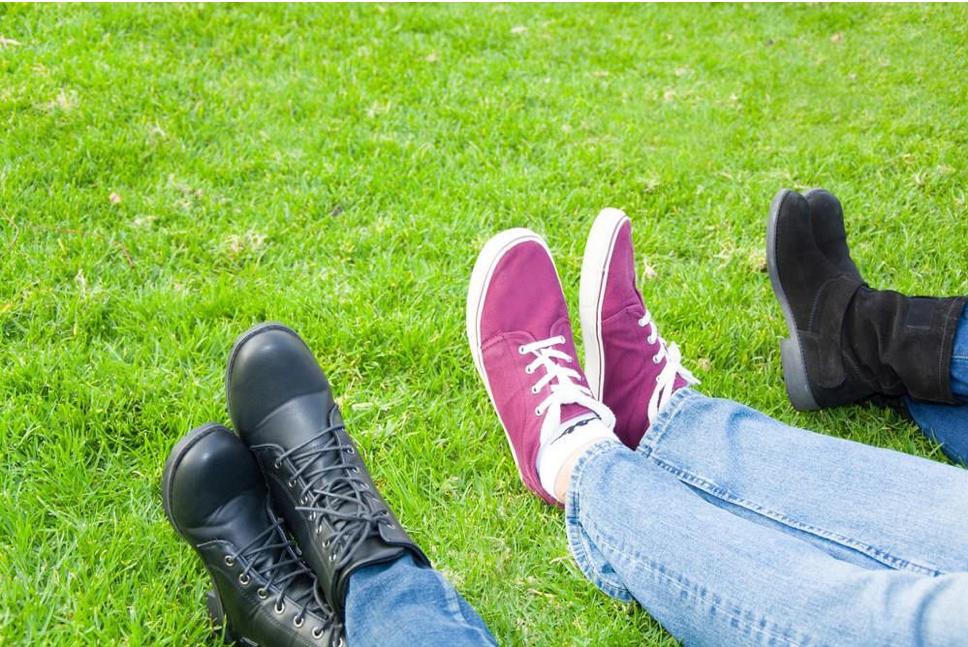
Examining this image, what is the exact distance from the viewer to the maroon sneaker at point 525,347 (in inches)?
84.0

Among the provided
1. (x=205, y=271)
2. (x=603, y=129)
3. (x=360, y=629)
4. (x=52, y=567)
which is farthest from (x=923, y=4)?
(x=52, y=567)

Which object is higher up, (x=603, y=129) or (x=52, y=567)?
(x=603, y=129)

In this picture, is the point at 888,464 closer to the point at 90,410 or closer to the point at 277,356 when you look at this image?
the point at 277,356

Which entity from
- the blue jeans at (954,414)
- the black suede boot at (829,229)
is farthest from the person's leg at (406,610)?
the black suede boot at (829,229)

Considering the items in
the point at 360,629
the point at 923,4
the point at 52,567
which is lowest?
the point at 52,567

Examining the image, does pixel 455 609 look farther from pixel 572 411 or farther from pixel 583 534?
pixel 572 411

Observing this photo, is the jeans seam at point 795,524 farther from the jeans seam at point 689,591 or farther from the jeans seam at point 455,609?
the jeans seam at point 455,609

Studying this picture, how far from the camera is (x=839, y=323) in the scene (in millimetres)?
2348

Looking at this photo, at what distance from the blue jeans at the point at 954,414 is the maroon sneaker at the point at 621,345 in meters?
0.73

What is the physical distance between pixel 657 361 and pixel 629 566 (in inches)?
29.1

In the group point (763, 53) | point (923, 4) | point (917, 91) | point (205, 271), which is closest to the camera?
point (205, 271)

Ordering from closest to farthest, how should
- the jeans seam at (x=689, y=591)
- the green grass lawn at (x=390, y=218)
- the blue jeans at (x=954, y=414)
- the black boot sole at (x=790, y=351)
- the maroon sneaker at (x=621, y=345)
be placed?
the jeans seam at (x=689, y=591) < the green grass lawn at (x=390, y=218) < the blue jeans at (x=954, y=414) < the maroon sneaker at (x=621, y=345) < the black boot sole at (x=790, y=351)

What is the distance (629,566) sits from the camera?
1.70 meters

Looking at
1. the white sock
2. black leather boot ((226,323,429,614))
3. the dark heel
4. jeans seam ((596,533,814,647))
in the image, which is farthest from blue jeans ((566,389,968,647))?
the dark heel
